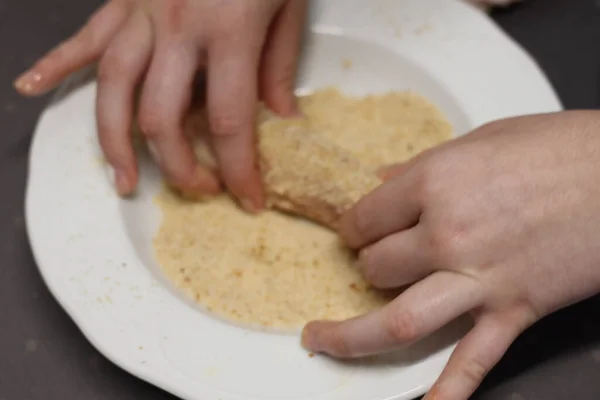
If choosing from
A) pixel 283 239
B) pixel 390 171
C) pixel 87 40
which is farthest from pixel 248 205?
pixel 87 40

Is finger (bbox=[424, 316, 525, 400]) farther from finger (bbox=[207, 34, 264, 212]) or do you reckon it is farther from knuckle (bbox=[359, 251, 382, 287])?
finger (bbox=[207, 34, 264, 212])

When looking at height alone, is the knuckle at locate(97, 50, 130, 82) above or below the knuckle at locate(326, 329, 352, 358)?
above

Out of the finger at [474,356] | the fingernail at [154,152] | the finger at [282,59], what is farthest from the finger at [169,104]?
the finger at [474,356]

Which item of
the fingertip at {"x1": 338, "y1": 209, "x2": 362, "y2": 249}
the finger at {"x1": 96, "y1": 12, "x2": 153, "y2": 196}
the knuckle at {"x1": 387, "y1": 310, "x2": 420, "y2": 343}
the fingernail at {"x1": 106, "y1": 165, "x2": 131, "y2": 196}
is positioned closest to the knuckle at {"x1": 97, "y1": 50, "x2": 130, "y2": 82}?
the finger at {"x1": 96, "y1": 12, "x2": 153, "y2": 196}

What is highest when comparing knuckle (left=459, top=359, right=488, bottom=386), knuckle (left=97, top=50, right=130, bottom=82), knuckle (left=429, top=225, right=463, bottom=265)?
knuckle (left=97, top=50, right=130, bottom=82)

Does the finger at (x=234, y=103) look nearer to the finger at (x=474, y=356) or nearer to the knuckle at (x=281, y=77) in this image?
the knuckle at (x=281, y=77)

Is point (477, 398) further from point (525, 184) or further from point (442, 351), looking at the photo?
point (525, 184)
